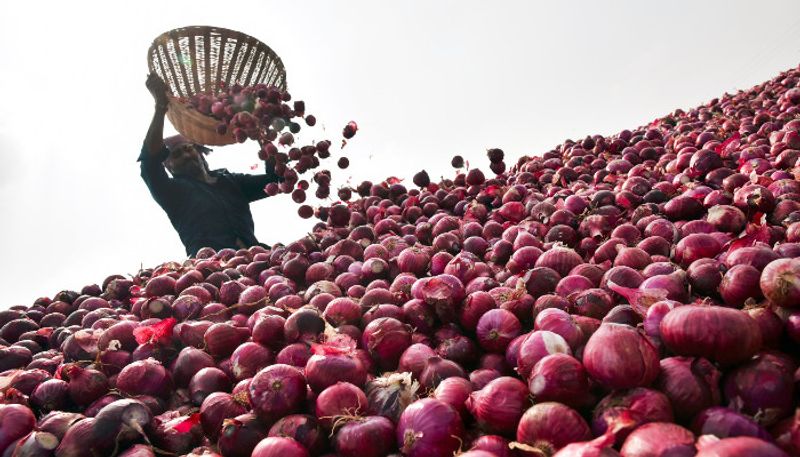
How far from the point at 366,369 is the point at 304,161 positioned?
8.75ft

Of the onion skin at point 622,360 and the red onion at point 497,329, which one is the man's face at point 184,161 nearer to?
the red onion at point 497,329

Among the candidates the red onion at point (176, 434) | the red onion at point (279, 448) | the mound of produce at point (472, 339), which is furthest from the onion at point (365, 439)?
the red onion at point (176, 434)

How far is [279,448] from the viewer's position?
53.6 inches

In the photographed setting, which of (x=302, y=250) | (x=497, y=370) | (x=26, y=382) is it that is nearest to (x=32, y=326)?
(x=26, y=382)

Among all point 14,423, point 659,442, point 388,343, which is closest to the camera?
point 659,442

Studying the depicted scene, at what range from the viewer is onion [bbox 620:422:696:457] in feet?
3.34

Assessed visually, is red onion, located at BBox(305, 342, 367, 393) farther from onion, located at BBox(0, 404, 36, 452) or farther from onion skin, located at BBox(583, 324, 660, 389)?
onion, located at BBox(0, 404, 36, 452)

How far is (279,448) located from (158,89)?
3.98 m

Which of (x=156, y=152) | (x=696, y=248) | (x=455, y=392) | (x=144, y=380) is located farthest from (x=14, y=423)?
(x=156, y=152)

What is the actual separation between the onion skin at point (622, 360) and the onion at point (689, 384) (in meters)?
0.04

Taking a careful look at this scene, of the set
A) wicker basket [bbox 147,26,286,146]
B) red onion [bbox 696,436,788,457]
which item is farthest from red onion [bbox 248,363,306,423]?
wicker basket [bbox 147,26,286,146]

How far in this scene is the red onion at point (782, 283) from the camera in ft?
4.62

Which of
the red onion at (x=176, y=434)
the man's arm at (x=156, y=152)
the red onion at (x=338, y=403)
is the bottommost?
the red onion at (x=338, y=403)

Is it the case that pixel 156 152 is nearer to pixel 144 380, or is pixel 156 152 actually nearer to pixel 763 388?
pixel 144 380
